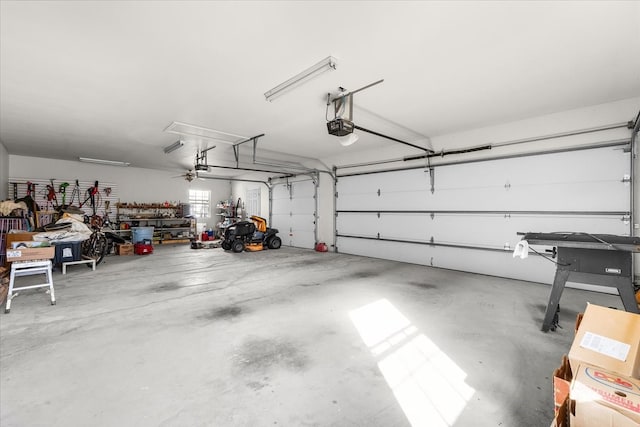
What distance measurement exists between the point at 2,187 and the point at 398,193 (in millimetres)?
9906

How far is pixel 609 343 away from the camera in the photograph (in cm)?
136

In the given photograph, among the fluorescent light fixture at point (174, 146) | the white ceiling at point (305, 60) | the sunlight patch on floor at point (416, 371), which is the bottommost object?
the sunlight patch on floor at point (416, 371)

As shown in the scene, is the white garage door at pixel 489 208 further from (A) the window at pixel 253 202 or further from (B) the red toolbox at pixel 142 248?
(B) the red toolbox at pixel 142 248

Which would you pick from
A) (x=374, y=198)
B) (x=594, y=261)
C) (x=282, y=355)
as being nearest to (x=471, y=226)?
(x=374, y=198)

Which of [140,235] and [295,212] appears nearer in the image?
[140,235]

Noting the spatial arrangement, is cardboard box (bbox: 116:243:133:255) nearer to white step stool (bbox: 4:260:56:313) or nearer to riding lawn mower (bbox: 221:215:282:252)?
riding lawn mower (bbox: 221:215:282:252)

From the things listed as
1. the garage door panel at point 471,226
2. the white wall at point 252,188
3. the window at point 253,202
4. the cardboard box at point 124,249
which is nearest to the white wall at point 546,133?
the garage door panel at point 471,226

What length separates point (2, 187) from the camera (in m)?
6.72

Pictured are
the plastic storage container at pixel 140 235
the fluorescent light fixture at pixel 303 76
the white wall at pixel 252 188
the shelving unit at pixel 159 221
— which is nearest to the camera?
the fluorescent light fixture at pixel 303 76

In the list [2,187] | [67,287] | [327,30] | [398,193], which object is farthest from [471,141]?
[2,187]

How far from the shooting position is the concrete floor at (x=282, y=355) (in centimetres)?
164

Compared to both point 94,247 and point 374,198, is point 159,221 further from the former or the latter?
point 374,198

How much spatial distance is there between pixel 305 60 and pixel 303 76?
0.18m

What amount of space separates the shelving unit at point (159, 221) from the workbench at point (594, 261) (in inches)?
423
